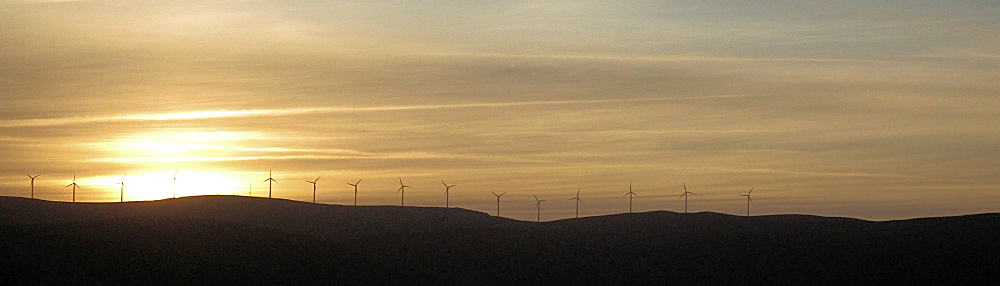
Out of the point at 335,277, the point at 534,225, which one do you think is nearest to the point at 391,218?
the point at 534,225

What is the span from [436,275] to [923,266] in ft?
186

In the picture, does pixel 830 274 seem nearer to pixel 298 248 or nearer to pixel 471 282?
pixel 471 282

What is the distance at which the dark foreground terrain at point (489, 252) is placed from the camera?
89.6 metres

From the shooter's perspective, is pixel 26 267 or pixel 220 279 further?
pixel 220 279

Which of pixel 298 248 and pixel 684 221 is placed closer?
pixel 298 248

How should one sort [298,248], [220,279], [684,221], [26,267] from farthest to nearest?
[684,221] < [298,248] < [220,279] < [26,267]

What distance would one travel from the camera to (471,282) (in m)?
99.2

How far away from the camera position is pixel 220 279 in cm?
8875

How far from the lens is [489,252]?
110 m

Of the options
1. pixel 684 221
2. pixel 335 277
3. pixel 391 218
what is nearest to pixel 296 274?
pixel 335 277

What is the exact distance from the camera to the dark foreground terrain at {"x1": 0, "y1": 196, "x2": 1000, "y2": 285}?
89.6m

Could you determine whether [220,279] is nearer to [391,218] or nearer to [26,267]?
[26,267]

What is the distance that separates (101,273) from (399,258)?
103 ft

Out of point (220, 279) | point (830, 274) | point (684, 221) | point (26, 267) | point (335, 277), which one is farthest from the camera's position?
point (684, 221)
